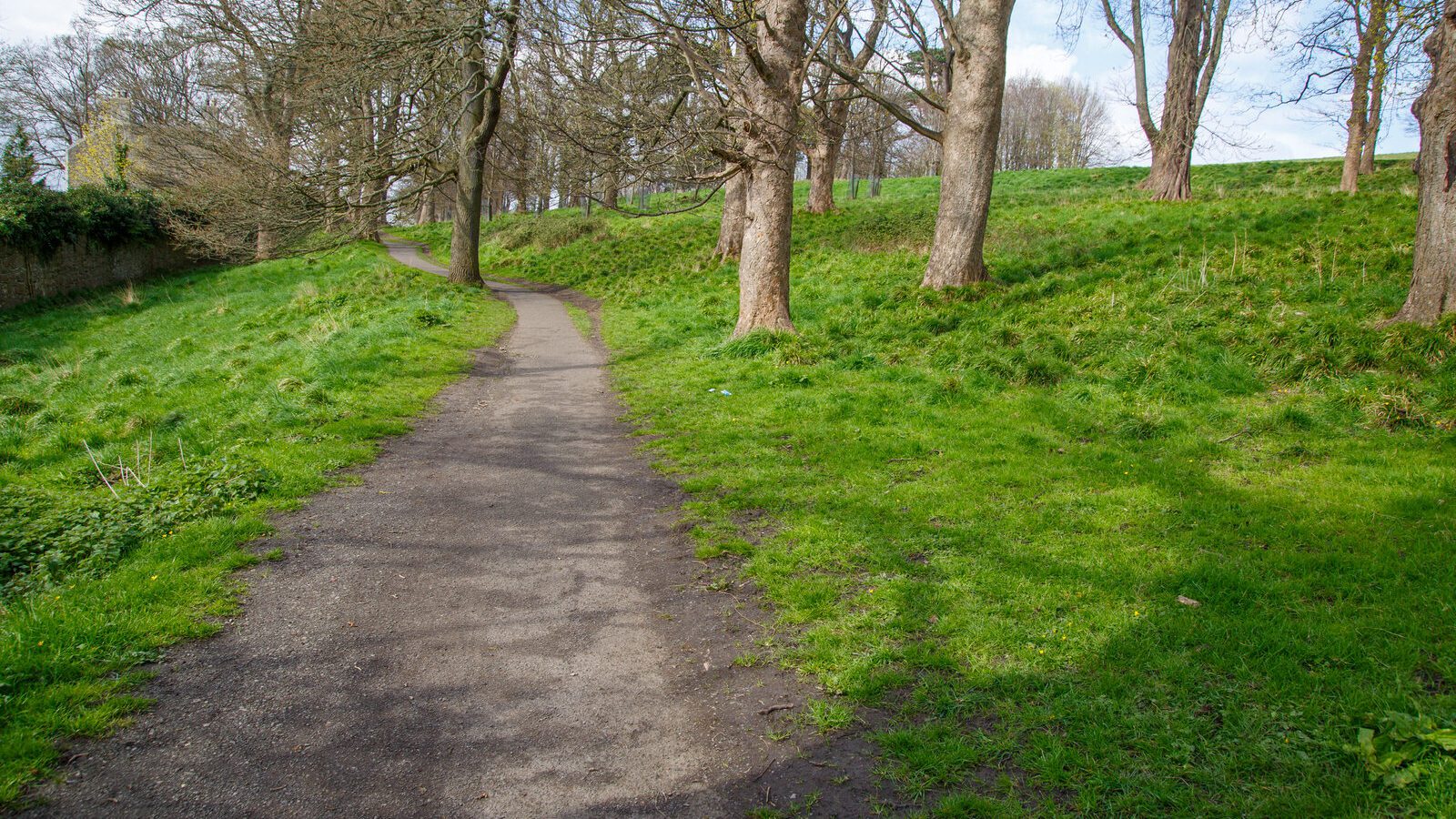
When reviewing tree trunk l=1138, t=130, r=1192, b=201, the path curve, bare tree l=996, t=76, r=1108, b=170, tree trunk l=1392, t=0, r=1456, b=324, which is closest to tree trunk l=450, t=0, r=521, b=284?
the path curve

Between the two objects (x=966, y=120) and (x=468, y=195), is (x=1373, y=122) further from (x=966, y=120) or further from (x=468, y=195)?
(x=468, y=195)

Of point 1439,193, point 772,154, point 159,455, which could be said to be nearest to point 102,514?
point 159,455

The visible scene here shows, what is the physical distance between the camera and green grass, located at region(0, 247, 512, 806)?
3.62 m

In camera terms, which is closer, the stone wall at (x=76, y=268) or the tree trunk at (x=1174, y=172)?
the tree trunk at (x=1174, y=172)

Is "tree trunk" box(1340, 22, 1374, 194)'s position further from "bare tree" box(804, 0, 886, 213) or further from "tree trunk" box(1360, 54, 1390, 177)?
"bare tree" box(804, 0, 886, 213)

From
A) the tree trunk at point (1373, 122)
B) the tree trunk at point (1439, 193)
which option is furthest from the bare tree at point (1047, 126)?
the tree trunk at point (1439, 193)

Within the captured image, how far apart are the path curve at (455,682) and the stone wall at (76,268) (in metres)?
21.3

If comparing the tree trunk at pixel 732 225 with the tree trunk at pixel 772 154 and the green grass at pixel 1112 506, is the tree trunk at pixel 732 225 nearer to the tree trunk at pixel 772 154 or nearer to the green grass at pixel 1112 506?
the green grass at pixel 1112 506

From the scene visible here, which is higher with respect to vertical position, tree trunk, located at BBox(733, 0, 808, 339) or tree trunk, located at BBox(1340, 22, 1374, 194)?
tree trunk, located at BBox(1340, 22, 1374, 194)

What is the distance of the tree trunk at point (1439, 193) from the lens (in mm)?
7941

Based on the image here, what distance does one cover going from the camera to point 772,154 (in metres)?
10.2

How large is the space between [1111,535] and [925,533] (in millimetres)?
1222

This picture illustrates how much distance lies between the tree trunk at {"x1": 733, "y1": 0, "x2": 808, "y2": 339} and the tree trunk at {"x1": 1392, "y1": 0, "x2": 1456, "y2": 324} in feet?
23.0

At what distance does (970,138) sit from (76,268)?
25.3 metres
